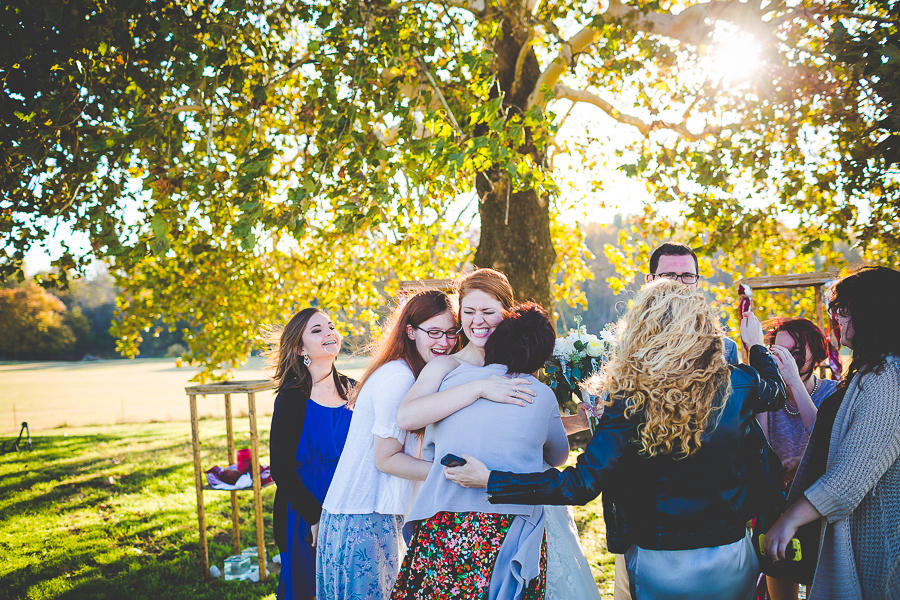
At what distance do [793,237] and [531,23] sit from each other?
502cm

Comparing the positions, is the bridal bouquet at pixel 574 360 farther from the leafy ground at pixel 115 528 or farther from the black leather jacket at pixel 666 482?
the leafy ground at pixel 115 528

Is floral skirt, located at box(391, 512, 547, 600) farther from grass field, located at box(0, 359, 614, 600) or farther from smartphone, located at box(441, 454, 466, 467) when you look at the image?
grass field, located at box(0, 359, 614, 600)

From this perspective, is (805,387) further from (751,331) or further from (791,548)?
(791,548)

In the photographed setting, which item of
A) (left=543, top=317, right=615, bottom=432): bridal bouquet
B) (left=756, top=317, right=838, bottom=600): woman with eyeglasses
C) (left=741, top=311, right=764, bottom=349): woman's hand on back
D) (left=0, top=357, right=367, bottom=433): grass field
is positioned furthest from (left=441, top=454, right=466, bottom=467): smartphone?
(left=0, top=357, right=367, bottom=433): grass field

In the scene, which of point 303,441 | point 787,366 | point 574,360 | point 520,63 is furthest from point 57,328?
point 787,366

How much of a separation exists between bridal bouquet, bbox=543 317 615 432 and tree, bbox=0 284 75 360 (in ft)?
169

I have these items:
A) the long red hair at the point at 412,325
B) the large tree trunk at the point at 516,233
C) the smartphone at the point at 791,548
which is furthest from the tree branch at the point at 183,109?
the smartphone at the point at 791,548

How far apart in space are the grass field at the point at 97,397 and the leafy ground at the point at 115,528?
2.47m

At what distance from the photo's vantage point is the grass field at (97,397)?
67.5ft

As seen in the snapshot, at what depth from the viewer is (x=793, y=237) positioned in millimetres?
7730

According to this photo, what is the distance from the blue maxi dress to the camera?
10.5ft

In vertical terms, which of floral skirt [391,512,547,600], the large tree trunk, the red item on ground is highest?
the large tree trunk

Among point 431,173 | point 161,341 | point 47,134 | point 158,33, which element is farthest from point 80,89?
point 161,341

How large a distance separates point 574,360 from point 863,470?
144 cm
